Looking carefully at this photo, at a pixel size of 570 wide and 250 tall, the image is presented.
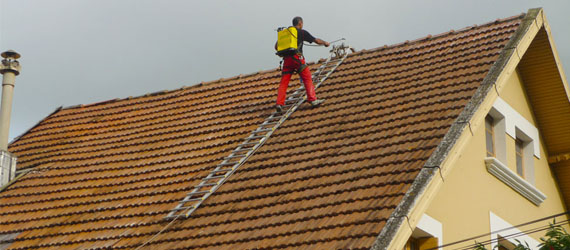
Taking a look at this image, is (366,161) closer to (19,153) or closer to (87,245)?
(87,245)

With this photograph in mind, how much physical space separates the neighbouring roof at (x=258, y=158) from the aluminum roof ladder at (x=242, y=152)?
0.35 ft

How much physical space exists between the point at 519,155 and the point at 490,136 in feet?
3.59

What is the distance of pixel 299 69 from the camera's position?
1439 cm

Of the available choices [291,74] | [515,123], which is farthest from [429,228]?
[291,74]

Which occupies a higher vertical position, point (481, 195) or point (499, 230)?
point (481, 195)

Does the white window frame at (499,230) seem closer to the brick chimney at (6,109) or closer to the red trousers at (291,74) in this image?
the red trousers at (291,74)

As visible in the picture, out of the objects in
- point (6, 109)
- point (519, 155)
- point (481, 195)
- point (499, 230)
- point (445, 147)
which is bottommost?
point (499, 230)

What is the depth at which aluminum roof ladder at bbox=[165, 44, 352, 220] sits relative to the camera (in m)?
12.3

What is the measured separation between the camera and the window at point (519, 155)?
14.5 metres

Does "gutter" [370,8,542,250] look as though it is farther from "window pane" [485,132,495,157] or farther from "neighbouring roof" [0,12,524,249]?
"window pane" [485,132,495,157]

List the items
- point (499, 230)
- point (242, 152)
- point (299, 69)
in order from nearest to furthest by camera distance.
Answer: point (499, 230)
point (242, 152)
point (299, 69)

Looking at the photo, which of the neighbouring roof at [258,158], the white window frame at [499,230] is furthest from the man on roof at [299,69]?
the white window frame at [499,230]

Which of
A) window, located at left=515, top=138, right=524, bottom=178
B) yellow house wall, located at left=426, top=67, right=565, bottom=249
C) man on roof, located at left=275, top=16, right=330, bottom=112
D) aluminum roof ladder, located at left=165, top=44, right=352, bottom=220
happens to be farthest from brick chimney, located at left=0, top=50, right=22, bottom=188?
window, located at left=515, top=138, right=524, bottom=178

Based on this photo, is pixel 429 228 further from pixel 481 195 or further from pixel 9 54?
pixel 9 54
